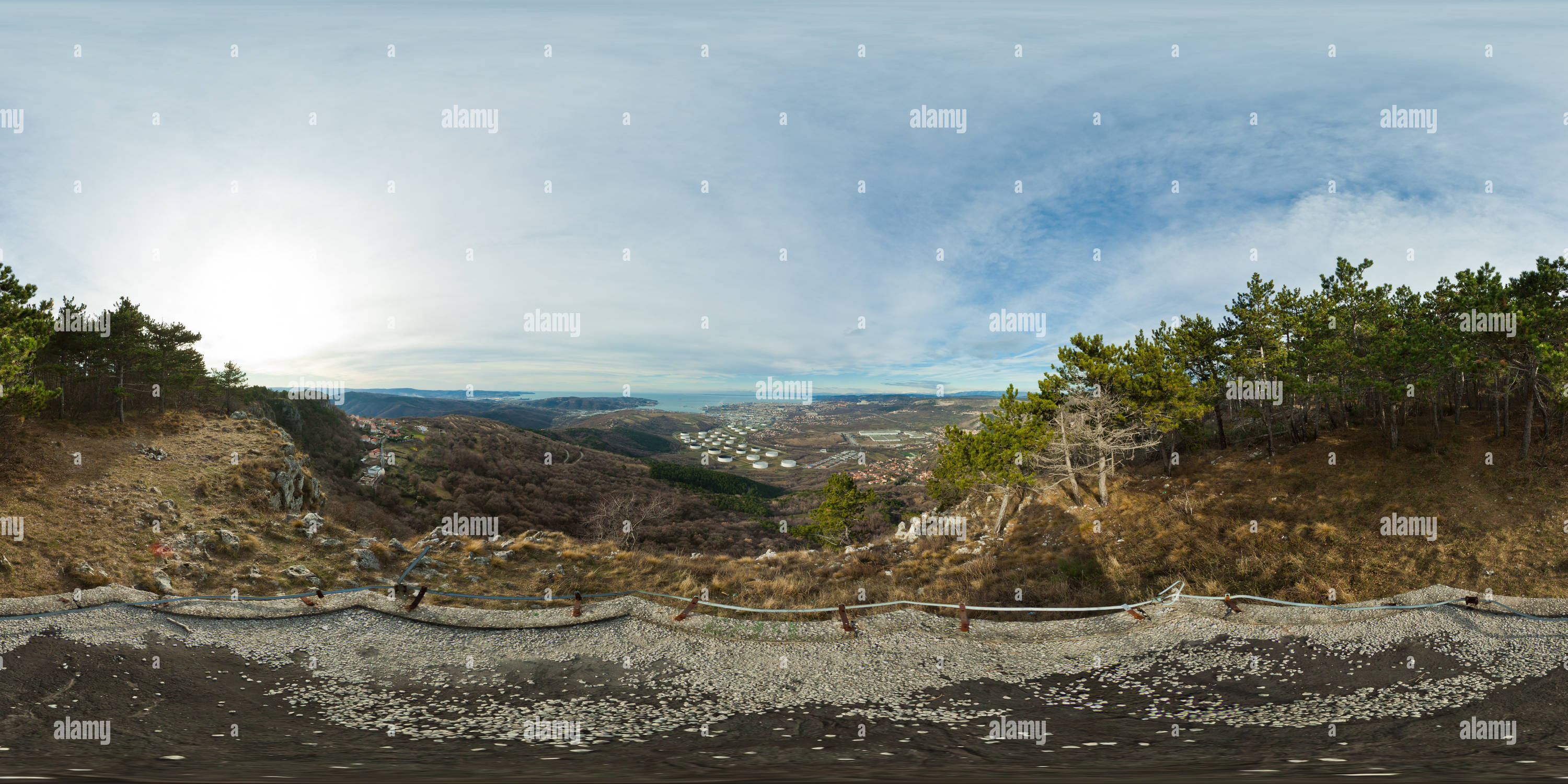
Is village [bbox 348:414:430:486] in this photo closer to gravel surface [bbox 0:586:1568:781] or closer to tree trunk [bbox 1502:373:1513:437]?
gravel surface [bbox 0:586:1568:781]

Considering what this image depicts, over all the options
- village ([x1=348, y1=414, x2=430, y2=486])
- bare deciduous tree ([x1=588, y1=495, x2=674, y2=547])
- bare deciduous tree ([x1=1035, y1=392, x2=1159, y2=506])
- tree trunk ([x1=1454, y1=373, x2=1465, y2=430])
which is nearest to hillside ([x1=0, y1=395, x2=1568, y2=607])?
tree trunk ([x1=1454, y1=373, x2=1465, y2=430])

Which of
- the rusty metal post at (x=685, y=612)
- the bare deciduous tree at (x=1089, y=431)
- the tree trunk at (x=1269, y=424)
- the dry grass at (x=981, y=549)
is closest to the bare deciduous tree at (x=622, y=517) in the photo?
the dry grass at (x=981, y=549)

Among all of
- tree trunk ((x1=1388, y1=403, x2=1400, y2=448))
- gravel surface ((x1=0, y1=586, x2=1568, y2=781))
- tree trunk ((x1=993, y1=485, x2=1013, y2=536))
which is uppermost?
tree trunk ((x1=1388, y1=403, x2=1400, y2=448))

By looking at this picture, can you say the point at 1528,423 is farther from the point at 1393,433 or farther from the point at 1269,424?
the point at 1269,424

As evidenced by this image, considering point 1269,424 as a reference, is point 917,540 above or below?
below

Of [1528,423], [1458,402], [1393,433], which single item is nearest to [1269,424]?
[1393,433]

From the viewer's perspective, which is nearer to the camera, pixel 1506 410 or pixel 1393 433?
pixel 1506 410

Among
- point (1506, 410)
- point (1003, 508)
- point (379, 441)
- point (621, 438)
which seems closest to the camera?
point (1506, 410)

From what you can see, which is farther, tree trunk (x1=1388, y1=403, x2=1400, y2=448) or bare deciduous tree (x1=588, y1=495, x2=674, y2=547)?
bare deciduous tree (x1=588, y1=495, x2=674, y2=547)

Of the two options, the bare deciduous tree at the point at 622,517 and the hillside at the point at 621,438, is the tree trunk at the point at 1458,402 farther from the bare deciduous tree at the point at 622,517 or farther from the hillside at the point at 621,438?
the hillside at the point at 621,438
